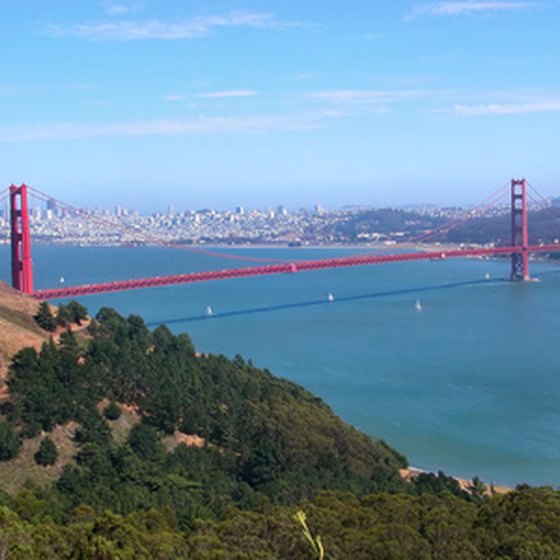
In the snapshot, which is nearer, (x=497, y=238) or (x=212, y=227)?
(x=497, y=238)

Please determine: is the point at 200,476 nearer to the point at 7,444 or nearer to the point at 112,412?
the point at 112,412

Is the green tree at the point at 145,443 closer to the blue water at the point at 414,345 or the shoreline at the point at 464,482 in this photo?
the shoreline at the point at 464,482

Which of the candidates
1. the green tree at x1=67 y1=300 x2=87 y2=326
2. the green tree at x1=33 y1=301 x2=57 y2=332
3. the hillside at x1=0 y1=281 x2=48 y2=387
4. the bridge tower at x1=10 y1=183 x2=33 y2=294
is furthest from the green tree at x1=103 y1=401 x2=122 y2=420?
the bridge tower at x1=10 y1=183 x2=33 y2=294

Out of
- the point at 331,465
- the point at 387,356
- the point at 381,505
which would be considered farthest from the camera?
the point at 387,356

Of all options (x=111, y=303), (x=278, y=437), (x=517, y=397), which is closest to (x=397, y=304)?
(x=111, y=303)

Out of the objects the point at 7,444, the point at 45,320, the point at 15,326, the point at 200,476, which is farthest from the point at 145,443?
the point at 45,320

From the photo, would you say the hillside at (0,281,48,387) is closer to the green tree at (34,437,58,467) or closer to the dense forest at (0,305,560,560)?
the dense forest at (0,305,560,560)

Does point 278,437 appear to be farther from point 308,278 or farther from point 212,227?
point 212,227
